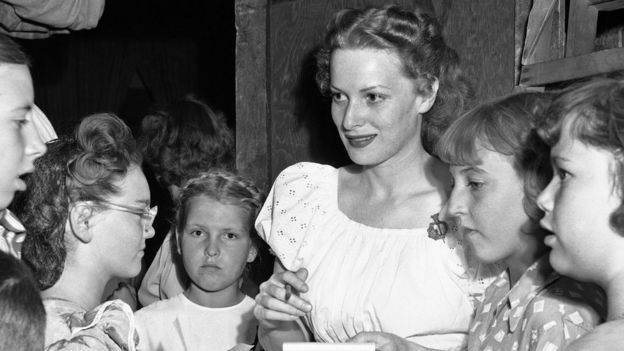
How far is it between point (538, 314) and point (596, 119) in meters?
0.55

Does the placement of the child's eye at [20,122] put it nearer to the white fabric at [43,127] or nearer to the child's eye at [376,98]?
the white fabric at [43,127]

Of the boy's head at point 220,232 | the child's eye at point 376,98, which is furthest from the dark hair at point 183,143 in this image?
the child's eye at point 376,98

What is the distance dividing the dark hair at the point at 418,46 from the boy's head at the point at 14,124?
3.66 ft

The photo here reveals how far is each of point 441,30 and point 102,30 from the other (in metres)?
4.92

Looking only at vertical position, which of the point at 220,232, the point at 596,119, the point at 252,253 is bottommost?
the point at 252,253

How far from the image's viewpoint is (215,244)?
4301mm

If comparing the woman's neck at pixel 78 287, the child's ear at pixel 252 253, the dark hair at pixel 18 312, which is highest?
the dark hair at pixel 18 312

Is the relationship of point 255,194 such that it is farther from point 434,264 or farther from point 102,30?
point 102,30

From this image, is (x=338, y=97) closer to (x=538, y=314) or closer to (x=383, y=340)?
(x=383, y=340)

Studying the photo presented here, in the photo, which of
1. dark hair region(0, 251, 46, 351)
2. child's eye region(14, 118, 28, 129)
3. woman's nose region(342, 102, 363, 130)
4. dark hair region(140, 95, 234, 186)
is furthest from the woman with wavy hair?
dark hair region(140, 95, 234, 186)

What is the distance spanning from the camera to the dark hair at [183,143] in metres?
5.00

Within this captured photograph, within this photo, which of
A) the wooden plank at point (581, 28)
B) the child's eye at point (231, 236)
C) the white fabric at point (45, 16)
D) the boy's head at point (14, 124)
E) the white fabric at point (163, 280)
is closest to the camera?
the boy's head at point (14, 124)

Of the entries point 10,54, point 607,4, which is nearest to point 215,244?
point 10,54

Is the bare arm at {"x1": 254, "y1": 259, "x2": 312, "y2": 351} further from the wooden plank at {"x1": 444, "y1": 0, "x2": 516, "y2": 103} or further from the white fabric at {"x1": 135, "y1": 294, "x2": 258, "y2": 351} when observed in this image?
the wooden plank at {"x1": 444, "y1": 0, "x2": 516, "y2": 103}
